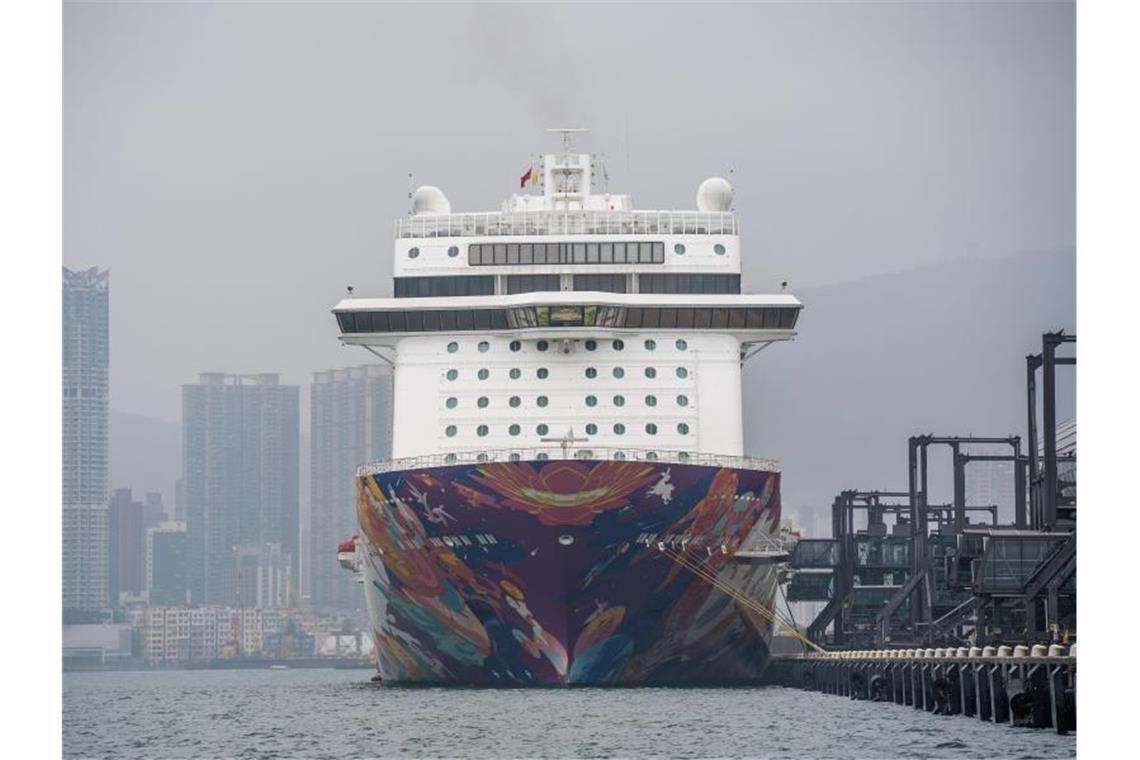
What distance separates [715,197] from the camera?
2282 inches

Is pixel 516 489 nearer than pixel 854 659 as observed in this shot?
Yes

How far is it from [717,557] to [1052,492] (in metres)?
6.67

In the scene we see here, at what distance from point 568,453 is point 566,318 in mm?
→ 4524

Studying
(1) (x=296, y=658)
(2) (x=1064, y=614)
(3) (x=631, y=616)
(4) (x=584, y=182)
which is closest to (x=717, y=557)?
(3) (x=631, y=616)

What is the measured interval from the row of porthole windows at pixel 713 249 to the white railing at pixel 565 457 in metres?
4.79

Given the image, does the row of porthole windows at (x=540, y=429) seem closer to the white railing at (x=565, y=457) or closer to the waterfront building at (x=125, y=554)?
the white railing at (x=565, y=457)

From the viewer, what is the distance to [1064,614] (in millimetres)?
47500

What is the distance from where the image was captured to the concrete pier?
37.8 meters

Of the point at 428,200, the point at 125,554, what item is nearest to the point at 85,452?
the point at 125,554

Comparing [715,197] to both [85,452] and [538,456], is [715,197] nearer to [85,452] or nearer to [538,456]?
[538,456]

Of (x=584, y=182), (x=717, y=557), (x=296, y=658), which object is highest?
(x=584, y=182)

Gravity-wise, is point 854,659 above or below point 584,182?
below
